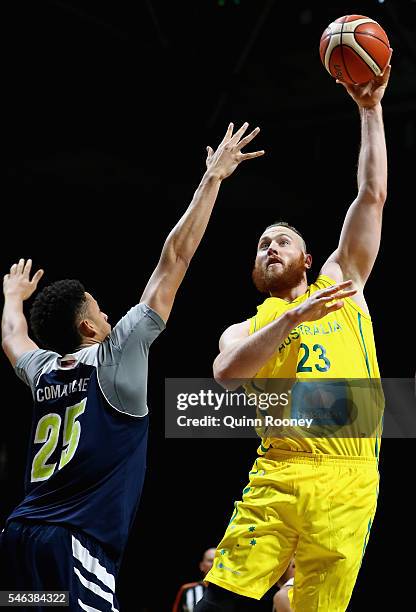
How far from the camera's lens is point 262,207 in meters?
10.9

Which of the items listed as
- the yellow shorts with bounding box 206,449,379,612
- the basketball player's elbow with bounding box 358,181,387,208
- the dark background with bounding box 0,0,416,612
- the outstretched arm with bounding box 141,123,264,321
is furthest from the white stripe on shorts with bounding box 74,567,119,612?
the dark background with bounding box 0,0,416,612

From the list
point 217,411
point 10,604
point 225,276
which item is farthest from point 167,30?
point 10,604

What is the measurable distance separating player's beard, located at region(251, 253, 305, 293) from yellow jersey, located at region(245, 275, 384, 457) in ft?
1.07

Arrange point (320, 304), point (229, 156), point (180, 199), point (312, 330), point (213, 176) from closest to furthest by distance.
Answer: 1. point (320, 304)
2. point (213, 176)
3. point (229, 156)
4. point (312, 330)
5. point (180, 199)

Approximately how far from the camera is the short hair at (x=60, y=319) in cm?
355

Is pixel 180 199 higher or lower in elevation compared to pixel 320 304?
higher

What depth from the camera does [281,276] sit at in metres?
4.29

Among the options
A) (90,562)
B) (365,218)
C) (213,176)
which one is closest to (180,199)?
(365,218)

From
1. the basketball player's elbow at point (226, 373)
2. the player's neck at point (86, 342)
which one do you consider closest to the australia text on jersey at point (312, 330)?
the basketball player's elbow at point (226, 373)

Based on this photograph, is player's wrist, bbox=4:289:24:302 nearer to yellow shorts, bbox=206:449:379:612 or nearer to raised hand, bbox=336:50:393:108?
yellow shorts, bbox=206:449:379:612

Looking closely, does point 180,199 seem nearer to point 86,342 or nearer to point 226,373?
point 226,373

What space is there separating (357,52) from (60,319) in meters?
2.15

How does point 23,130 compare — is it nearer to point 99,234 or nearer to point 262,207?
point 99,234

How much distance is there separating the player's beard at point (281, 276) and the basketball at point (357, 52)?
100 cm
